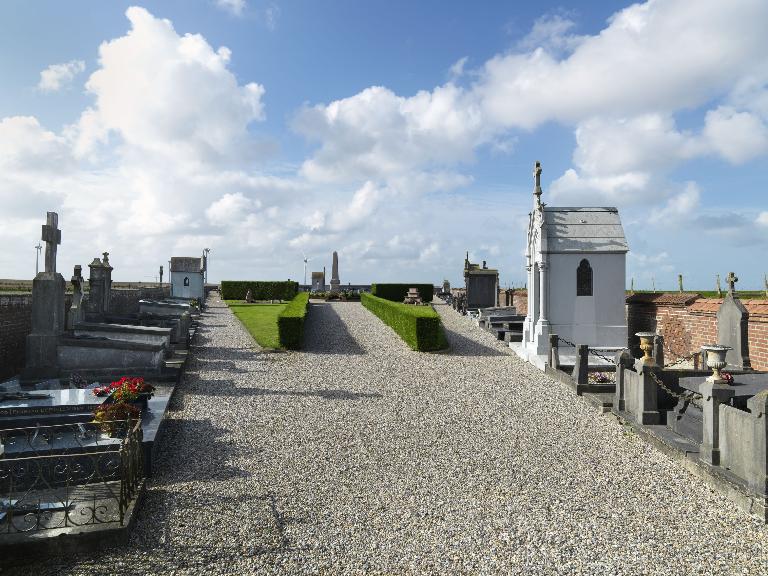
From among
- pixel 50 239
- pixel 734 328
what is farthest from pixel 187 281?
pixel 734 328

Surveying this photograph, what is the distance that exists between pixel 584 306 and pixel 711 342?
3558 millimetres

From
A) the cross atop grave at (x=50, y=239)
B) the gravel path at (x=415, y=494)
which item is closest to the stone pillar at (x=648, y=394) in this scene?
the gravel path at (x=415, y=494)

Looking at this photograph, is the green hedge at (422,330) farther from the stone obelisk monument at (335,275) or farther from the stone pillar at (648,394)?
the stone obelisk monument at (335,275)

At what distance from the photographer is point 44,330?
1128cm

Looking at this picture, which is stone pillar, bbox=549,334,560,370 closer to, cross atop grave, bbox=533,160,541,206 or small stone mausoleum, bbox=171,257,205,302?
cross atop grave, bbox=533,160,541,206

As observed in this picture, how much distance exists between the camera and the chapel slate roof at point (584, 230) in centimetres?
1616

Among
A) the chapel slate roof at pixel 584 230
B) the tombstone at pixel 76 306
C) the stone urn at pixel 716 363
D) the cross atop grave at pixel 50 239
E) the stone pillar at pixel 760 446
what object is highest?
the chapel slate roof at pixel 584 230

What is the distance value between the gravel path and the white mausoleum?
5.50m

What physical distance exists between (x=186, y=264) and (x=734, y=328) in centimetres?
3623

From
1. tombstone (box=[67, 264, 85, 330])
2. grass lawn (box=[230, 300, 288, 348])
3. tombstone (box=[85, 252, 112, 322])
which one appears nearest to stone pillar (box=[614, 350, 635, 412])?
grass lawn (box=[230, 300, 288, 348])

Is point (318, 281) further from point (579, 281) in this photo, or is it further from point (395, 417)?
point (395, 417)

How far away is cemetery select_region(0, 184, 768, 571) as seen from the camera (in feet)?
17.7

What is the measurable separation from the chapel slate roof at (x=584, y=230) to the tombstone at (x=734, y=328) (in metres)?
4.19

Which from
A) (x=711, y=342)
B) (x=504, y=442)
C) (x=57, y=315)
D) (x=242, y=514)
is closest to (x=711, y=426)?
(x=504, y=442)
